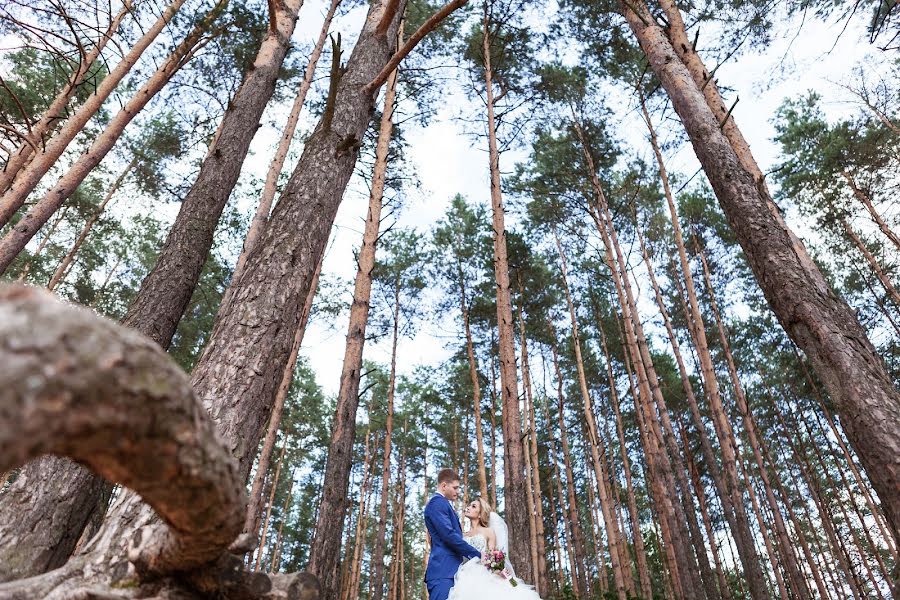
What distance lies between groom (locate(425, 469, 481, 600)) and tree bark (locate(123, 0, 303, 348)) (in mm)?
3224

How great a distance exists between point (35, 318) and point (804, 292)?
15.1 ft

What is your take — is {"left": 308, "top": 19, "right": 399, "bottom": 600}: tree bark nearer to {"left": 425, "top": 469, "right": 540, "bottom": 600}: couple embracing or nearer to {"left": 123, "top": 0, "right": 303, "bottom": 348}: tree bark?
{"left": 123, "top": 0, "right": 303, "bottom": 348}: tree bark

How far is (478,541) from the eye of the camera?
449cm

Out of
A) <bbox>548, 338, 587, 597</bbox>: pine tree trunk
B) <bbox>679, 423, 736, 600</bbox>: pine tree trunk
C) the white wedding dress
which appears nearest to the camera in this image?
the white wedding dress

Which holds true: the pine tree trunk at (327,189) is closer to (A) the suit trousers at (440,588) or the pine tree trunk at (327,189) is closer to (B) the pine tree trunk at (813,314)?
(A) the suit trousers at (440,588)

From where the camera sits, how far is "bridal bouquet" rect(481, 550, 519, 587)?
4090 mm

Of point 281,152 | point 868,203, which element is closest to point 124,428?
point 281,152

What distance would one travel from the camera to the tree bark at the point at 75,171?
5309mm

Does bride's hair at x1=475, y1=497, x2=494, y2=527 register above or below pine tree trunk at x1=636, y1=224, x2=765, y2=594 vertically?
below

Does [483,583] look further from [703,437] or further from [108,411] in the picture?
[703,437]

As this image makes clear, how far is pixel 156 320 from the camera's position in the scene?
A: 4840 millimetres

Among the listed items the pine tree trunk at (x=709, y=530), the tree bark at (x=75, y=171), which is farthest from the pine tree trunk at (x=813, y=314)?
the pine tree trunk at (x=709, y=530)

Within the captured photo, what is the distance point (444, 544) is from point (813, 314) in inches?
137

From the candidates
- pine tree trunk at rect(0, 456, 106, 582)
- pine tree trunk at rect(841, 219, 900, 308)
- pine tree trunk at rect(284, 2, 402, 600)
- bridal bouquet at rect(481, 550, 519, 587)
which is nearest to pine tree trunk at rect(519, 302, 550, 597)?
pine tree trunk at rect(284, 2, 402, 600)
